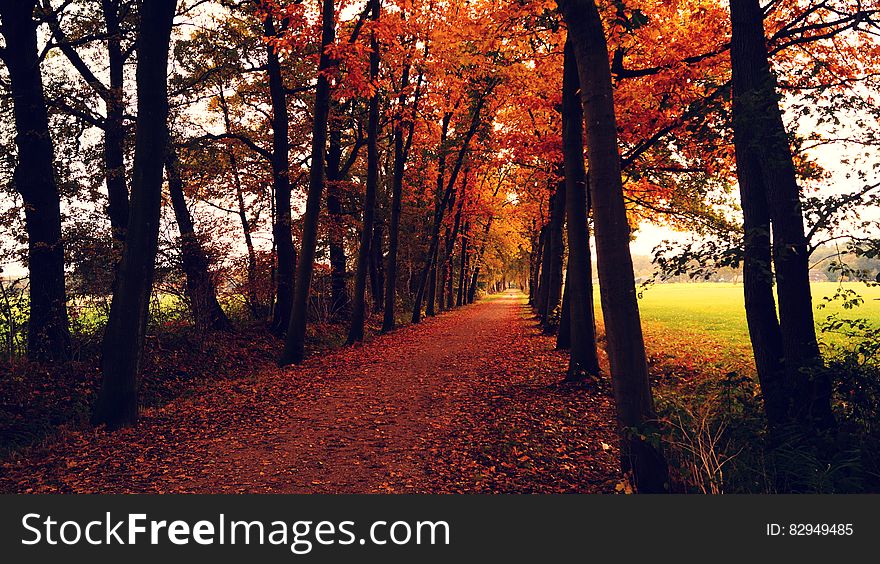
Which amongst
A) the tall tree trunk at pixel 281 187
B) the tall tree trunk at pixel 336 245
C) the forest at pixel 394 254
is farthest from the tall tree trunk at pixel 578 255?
the tall tree trunk at pixel 336 245

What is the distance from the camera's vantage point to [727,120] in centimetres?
646

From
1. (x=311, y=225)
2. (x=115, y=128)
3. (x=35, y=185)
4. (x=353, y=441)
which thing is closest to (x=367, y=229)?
(x=311, y=225)

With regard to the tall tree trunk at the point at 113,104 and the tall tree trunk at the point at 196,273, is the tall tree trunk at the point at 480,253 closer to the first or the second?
the tall tree trunk at the point at 196,273

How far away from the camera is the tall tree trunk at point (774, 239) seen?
558 cm

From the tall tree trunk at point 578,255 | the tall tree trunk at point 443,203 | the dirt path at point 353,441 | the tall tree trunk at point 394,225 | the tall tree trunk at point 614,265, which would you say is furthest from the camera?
the tall tree trunk at point 443,203

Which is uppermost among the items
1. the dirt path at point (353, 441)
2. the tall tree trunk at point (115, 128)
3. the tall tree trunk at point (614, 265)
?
the tall tree trunk at point (115, 128)

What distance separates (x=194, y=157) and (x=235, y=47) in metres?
3.91

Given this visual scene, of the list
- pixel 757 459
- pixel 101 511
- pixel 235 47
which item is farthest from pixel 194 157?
Answer: pixel 757 459

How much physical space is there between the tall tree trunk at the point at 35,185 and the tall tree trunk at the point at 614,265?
11.8m

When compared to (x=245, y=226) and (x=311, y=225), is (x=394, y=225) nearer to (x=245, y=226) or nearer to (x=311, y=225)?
(x=245, y=226)

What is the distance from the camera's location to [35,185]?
441 inches

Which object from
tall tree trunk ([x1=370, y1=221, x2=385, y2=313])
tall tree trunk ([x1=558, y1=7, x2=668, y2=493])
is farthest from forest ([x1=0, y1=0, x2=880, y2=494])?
tall tree trunk ([x1=370, y1=221, x2=385, y2=313])

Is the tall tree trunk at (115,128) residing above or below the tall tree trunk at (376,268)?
above

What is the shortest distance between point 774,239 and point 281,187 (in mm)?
14075
